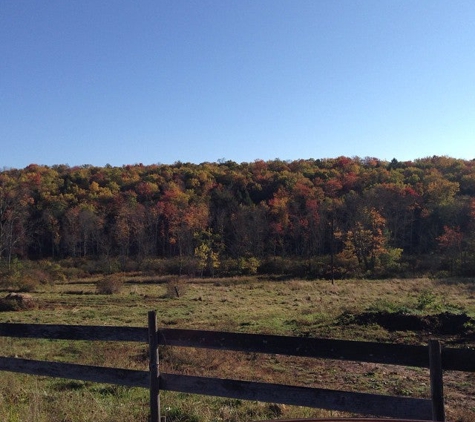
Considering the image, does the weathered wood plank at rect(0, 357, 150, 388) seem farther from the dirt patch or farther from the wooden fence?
the dirt patch

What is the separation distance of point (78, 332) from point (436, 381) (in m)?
3.69

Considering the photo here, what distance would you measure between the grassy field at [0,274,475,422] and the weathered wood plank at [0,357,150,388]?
422 millimetres

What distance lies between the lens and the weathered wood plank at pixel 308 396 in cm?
389

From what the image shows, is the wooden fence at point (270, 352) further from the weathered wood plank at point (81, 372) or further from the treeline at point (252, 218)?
the treeline at point (252, 218)

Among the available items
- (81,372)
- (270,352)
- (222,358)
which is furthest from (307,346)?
(222,358)

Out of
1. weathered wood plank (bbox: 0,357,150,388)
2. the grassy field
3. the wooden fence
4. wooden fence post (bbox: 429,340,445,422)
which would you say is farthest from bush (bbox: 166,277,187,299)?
wooden fence post (bbox: 429,340,445,422)

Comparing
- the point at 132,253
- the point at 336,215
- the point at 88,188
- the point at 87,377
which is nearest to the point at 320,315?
the point at 87,377

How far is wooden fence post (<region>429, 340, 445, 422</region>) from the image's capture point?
3771 mm

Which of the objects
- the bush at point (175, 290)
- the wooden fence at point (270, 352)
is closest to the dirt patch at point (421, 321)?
the wooden fence at point (270, 352)

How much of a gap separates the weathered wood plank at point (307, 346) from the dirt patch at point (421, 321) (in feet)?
51.1

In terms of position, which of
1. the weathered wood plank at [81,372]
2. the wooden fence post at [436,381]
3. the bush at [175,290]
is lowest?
the bush at [175,290]

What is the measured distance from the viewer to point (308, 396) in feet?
13.8

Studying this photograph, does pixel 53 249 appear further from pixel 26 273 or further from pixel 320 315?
pixel 320 315

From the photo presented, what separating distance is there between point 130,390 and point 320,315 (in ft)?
57.2
